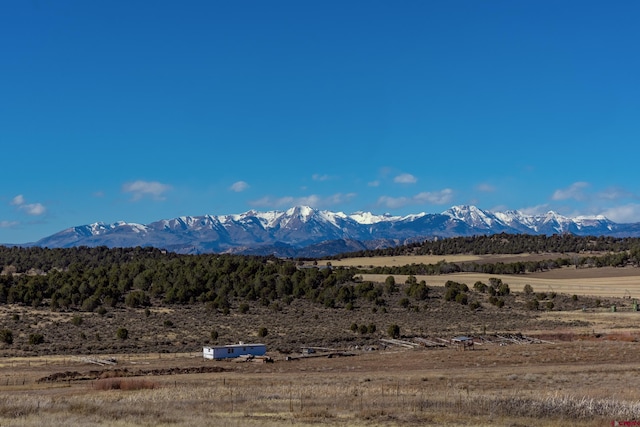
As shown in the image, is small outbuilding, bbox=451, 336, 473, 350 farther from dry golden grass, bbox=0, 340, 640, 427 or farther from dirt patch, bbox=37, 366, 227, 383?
dirt patch, bbox=37, 366, 227, 383

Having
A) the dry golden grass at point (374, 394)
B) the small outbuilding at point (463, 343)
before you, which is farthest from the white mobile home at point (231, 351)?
the small outbuilding at point (463, 343)

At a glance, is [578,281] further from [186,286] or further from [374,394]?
[374,394]

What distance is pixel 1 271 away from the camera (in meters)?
151

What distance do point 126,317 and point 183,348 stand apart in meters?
→ 24.2

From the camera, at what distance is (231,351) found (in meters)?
54.3

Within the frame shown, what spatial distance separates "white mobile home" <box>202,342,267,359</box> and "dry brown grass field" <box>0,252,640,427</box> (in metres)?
1.84

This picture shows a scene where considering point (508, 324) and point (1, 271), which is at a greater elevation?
point (1, 271)

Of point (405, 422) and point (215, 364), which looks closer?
point (405, 422)

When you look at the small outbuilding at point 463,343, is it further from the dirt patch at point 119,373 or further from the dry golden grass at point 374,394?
the dirt patch at point 119,373

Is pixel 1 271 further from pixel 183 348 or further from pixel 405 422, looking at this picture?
pixel 405 422

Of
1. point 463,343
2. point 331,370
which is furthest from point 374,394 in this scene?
point 463,343

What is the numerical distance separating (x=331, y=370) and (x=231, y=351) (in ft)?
38.6

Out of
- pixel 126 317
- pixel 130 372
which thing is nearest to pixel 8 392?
pixel 130 372

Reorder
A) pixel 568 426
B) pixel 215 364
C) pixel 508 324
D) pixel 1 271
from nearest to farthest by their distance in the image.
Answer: pixel 568 426
pixel 215 364
pixel 508 324
pixel 1 271
